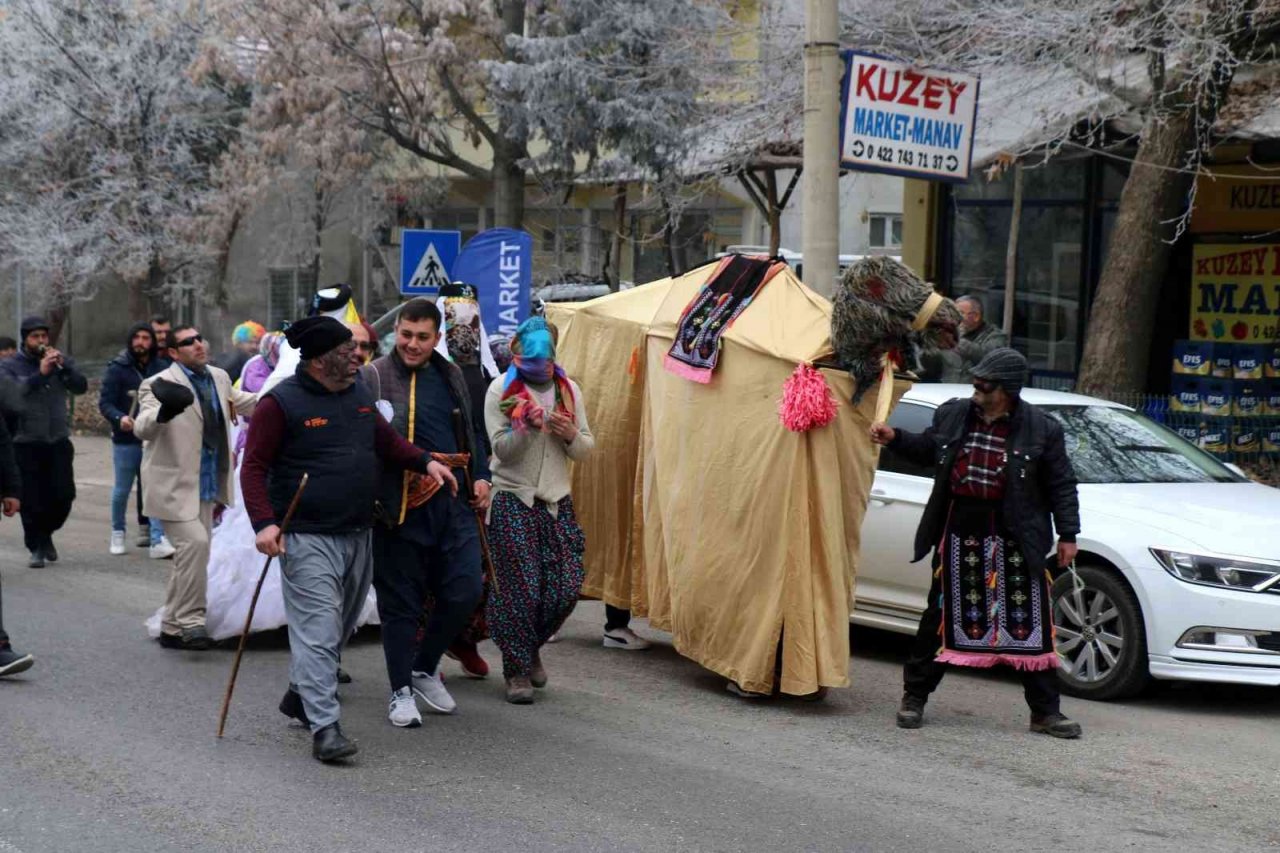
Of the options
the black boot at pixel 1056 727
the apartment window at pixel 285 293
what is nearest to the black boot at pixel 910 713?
the black boot at pixel 1056 727

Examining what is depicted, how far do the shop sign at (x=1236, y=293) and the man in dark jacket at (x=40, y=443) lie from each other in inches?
457

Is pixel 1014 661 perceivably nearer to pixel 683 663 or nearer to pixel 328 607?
pixel 683 663

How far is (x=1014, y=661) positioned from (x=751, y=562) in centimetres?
133

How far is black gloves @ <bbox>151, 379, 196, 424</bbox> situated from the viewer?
8.94 meters

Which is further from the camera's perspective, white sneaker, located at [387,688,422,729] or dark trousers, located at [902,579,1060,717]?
dark trousers, located at [902,579,1060,717]

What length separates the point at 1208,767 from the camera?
265 inches

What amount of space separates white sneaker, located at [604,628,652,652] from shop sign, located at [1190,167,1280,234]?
976cm

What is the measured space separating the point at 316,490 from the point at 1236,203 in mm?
12858

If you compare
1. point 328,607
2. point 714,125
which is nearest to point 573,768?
point 328,607

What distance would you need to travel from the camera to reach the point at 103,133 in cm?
2416

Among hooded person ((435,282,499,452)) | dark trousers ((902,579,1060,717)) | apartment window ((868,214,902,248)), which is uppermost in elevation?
apartment window ((868,214,902,248))

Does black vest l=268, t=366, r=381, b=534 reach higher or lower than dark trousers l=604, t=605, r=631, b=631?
higher

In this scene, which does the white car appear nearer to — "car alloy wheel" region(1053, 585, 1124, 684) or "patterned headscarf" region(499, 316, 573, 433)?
"car alloy wheel" region(1053, 585, 1124, 684)

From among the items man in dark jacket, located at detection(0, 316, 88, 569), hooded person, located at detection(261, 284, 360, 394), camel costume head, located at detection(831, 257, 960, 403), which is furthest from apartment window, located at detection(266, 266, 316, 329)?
camel costume head, located at detection(831, 257, 960, 403)
